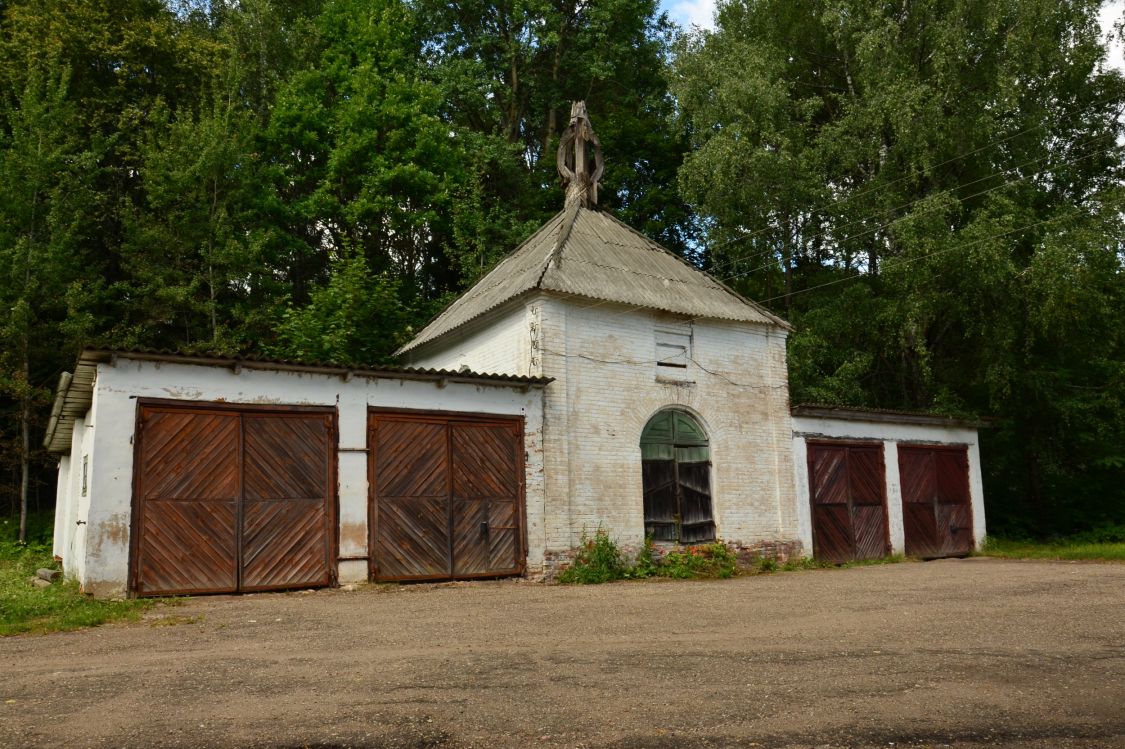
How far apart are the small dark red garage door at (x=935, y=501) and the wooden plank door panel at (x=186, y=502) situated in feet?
46.4

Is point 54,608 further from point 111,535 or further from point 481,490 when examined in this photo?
point 481,490

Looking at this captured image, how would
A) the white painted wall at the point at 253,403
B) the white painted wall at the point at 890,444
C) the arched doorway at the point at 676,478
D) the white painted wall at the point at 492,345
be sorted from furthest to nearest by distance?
the white painted wall at the point at 890,444, the arched doorway at the point at 676,478, the white painted wall at the point at 492,345, the white painted wall at the point at 253,403

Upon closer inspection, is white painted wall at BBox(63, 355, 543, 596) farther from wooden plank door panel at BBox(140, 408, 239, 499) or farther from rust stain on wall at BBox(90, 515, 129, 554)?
wooden plank door panel at BBox(140, 408, 239, 499)

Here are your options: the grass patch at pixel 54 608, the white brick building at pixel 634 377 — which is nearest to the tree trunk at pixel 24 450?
the grass patch at pixel 54 608

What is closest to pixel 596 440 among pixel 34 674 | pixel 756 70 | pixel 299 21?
pixel 34 674

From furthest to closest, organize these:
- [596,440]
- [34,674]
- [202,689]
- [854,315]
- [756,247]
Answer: [756,247] → [854,315] → [596,440] → [34,674] → [202,689]

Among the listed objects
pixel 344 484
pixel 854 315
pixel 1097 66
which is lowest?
pixel 344 484

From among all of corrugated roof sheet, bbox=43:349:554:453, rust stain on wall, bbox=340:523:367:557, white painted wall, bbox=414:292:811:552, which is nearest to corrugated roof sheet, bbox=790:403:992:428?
white painted wall, bbox=414:292:811:552

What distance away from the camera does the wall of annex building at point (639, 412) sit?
48.9ft

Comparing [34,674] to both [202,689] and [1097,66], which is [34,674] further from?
[1097,66]

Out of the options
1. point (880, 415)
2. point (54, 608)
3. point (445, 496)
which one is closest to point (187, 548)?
point (54, 608)

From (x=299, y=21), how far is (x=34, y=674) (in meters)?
27.5

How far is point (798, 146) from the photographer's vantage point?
24391mm

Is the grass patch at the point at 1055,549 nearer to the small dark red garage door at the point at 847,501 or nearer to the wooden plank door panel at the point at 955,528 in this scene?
the wooden plank door panel at the point at 955,528
